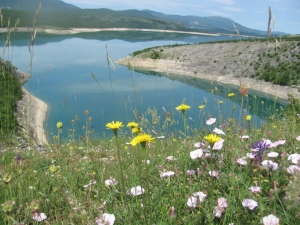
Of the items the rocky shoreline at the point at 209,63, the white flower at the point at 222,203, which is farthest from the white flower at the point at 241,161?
the rocky shoreline at the point at 209,63

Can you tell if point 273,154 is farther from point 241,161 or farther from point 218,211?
point 218,211

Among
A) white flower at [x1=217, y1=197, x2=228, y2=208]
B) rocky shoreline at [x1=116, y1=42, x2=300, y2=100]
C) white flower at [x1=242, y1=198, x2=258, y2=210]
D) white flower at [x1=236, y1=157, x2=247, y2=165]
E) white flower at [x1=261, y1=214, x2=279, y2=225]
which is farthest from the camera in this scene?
rocky shoreline at [x1=116, y1=42, x2=300, y2=100]

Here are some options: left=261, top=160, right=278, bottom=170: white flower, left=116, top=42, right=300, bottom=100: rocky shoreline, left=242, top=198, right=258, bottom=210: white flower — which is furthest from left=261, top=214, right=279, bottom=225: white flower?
left=116, top=42, right=300, bottom=100: rocky shoreline

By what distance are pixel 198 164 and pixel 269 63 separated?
47851 mm

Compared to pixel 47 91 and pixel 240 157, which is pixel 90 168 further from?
pixel 47 91

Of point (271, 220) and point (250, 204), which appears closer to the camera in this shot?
point (271, 220)

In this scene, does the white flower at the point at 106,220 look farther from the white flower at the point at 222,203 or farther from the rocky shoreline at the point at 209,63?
the rocky shoreline at the point at 209,63

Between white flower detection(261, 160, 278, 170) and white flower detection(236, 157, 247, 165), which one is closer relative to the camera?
A: white flower detection(261, 160, 278, 170)

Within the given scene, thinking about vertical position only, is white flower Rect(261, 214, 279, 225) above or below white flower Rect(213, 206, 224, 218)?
above

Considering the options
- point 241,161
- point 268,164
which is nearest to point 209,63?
point 241,161

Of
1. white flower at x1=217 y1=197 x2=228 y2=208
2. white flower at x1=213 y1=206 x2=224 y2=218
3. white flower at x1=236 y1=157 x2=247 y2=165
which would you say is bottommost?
white flower at x1=213 y1=206 x2=224 y2=218

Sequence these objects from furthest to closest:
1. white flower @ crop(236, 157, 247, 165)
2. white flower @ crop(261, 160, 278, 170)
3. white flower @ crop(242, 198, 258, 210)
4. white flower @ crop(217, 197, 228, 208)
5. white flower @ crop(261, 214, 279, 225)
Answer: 1. white flower @ crop(236, 157, 247, 165)
2. white flower @ crop(261, 160, 278, 170)
3. white flower @ crop(217, 197, 228, 208)
4. white flower @ crop(242, 198, 258, 210)
5. white flower @ crop(261, 214, 279, 225)

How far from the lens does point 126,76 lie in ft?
165

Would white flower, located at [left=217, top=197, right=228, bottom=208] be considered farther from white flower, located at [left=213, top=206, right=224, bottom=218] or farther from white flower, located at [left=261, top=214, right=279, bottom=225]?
white flower, located at [left=261, top=214, right=279, bottom=225]
